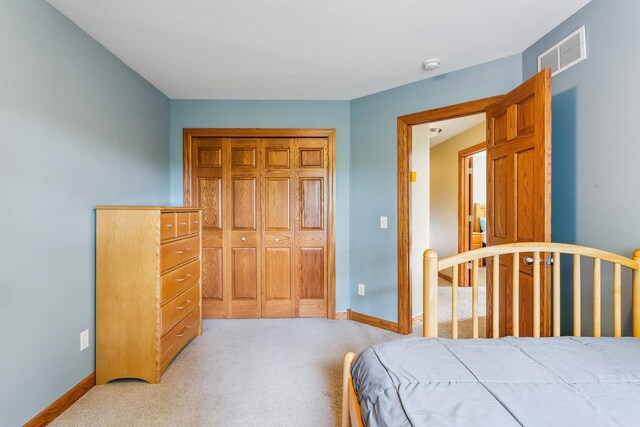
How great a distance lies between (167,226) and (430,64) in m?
2.37

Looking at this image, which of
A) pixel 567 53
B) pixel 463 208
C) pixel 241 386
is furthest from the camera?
pixel 463 208

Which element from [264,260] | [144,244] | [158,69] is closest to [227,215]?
[264,260]

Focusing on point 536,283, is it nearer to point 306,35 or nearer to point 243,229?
point 306,35

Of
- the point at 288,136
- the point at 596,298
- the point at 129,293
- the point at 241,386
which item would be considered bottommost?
the point at 241,386

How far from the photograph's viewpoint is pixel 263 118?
10.6ft

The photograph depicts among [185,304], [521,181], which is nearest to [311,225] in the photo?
[185,304]

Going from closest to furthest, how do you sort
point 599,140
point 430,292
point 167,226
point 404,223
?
1. point 430,292
2. point 599,140
3. point 167,226
4. point 404,223

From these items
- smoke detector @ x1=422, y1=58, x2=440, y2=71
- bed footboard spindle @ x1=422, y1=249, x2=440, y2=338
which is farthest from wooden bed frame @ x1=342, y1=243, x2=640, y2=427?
smoke detector @ x1=422, y1=58, x2=440, y2=71

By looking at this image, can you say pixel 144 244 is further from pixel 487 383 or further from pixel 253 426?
pixel 487 383

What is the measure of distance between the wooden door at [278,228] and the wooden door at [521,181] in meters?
1.89

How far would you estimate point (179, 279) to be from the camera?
2375 millimetres

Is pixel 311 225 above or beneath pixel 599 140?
beneath

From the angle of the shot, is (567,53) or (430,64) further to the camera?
(430,64)

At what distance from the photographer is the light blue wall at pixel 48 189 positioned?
1.49m
